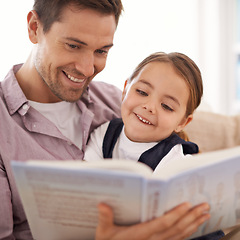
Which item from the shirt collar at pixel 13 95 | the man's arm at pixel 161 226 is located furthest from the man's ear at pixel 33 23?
the man's arm at pixel 161 226

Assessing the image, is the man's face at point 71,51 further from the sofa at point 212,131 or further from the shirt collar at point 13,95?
the sofa at point 212,131

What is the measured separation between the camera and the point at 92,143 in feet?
5.14

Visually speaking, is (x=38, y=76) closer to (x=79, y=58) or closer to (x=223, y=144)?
(x=79, y=58)

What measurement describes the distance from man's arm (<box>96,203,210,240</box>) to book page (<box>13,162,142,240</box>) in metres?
0.03

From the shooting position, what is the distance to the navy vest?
140 centimetres

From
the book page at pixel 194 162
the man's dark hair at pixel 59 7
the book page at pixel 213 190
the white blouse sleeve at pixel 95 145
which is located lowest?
the white blouse sleeve at pixel 95 145

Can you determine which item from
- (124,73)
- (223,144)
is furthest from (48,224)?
(124,73)

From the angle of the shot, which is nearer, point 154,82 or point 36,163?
point 36,163

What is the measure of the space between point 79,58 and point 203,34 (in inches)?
109

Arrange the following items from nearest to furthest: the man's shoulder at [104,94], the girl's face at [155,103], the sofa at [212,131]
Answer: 1. the girl's face at [155,103]
2. the man's shoulder at [104,94]
3. the sofa at [212,131]

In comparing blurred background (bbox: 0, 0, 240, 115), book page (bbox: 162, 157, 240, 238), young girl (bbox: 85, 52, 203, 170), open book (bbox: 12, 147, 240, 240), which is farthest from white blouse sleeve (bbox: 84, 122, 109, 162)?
blurred background (bbox: 0, 0, 240, 115)

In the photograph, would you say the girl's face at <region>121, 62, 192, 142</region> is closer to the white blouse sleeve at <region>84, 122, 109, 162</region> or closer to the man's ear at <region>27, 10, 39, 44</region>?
the white blouse sleeve at <region>84, 122, 109, 162</region>

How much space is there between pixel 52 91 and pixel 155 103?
1.73 ft

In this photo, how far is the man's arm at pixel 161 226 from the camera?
0.90 metres
